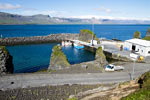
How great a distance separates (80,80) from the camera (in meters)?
21.8

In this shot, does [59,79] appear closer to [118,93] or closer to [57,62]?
[57,62]

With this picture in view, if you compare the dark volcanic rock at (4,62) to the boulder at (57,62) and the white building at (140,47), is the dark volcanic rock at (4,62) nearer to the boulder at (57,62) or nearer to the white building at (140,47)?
the boulder at (57,62)

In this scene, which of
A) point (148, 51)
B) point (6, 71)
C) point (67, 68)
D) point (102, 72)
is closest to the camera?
point (6, 71)

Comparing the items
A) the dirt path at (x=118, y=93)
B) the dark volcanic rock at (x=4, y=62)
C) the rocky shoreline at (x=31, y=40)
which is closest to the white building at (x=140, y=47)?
the dirt path at (x=118, y=93)

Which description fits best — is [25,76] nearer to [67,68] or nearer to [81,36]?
[67,68]

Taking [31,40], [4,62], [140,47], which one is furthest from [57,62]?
[31,40]

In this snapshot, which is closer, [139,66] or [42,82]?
[42,82]

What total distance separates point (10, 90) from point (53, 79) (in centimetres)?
638

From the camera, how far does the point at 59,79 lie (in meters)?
22.0

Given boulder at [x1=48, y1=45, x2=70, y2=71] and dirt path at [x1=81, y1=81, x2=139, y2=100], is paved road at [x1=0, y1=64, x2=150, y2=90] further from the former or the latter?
dirt path at [x1=81, y1=81, x2=139, y2=100]

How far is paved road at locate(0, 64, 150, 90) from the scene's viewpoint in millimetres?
20000

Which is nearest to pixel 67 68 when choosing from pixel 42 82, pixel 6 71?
pixel 42 82

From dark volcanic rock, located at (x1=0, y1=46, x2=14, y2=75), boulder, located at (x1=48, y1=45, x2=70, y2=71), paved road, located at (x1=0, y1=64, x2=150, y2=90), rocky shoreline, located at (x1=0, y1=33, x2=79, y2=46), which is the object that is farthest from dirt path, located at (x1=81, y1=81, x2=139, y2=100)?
rocky shoreline, located at (x1=0, y1=33, x2=79, y2=46)

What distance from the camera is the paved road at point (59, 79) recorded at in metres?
20.0
